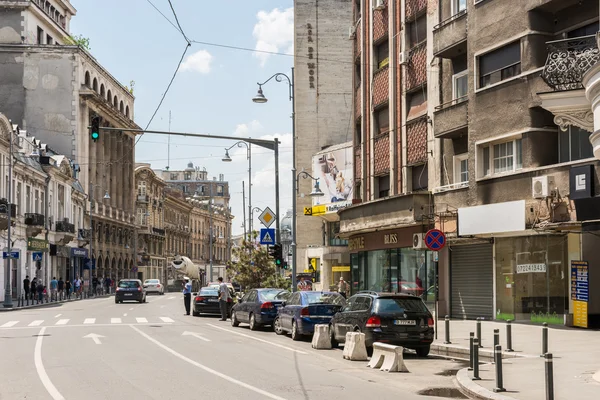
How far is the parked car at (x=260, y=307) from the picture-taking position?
2783cm

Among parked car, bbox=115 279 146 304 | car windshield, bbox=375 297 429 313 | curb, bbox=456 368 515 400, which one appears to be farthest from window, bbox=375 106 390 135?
curb, bbox=456 368 515 400

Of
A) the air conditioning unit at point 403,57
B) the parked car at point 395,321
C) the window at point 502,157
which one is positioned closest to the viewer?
the parked car at point 395,321

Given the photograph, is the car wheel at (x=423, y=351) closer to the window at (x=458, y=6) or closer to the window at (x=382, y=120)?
the window at (x=458, y=6)

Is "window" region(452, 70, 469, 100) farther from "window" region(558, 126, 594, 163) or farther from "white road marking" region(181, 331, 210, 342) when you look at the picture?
"white road marking" region(181, 331, 210, 342)

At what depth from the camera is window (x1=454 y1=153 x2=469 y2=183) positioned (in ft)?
98.3

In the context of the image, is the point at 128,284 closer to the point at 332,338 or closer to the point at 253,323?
the point at 253,323

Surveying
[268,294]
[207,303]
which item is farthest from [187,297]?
[268,294]

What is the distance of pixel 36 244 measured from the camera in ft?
209

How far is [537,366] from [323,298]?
30.4ft

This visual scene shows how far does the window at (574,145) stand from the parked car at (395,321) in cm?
773

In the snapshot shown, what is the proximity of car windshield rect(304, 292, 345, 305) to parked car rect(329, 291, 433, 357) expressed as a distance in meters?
4.27

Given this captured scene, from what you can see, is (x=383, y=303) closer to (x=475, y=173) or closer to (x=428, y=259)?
(x=475, y=173)

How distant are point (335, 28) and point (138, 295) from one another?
2840 cm

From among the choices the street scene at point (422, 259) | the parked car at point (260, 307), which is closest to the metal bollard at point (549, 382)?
the street scene at point (422, 259)
